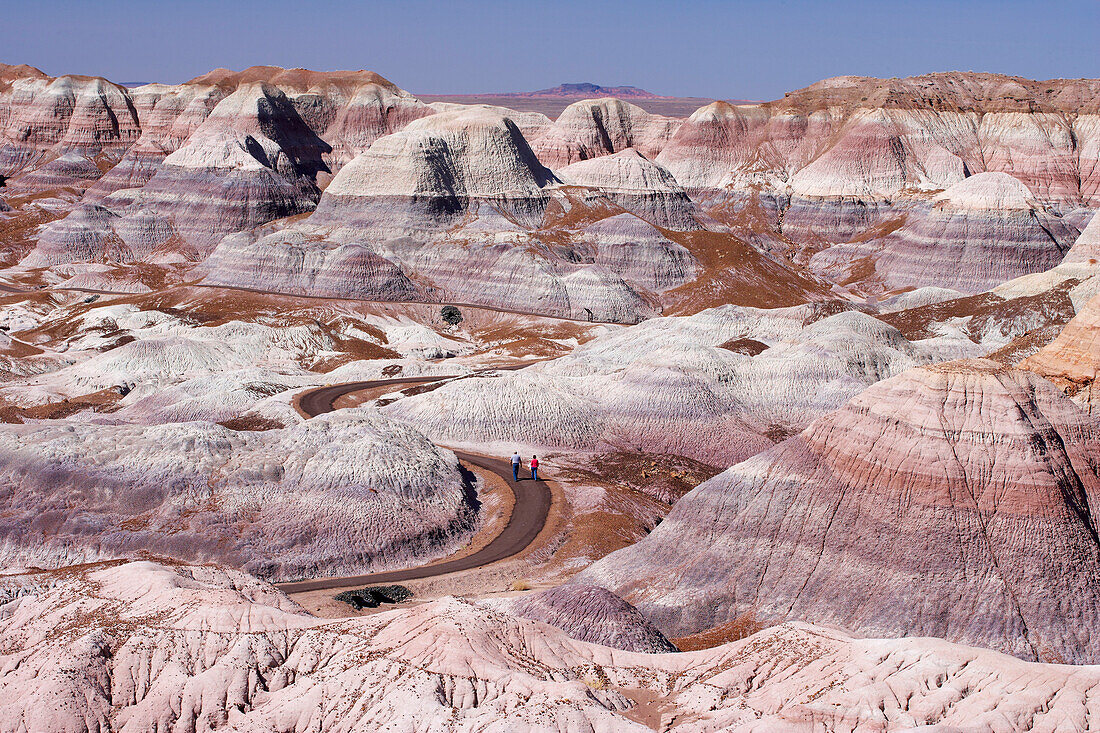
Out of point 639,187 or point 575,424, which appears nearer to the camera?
point 575,424

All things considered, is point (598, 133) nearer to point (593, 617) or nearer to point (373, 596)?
point (373, 596)

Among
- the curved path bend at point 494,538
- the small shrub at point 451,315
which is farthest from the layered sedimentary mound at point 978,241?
the curved path bend at point 494,538

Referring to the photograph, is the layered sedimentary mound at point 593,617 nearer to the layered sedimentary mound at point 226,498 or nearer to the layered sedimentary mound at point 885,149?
the layered sedimentary mound at point 226,498

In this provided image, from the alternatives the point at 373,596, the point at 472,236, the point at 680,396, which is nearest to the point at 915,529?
the point at 373,596

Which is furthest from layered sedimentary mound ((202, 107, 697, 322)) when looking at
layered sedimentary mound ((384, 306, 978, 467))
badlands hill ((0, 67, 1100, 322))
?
layered sedimentary mound ((384, 306, 978, 467))

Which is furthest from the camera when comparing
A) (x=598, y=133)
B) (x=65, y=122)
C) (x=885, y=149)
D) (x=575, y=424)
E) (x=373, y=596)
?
(x=65, y=122)

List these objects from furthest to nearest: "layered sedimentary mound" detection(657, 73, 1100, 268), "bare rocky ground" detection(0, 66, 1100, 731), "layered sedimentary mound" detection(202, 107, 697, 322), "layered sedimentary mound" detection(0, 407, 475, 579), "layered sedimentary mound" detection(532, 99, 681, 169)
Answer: "layered sedimentary mound" detection(532, 99, 681, 169)
"layered sedimentary mound" detection(657, 73, 1100, 268)
"layered sedimentary mound" detection(202, 107, 697, 322)
"layered sedimentary mound" detection(0, 407, 475, 579)
"bare rocky ground" detection(0, 66, 1100, 731)

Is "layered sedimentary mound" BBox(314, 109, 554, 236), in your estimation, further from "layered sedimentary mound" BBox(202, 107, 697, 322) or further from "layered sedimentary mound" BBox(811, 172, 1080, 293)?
"layered sedimentary mound" BBox(811, 172, 1080, 293)
